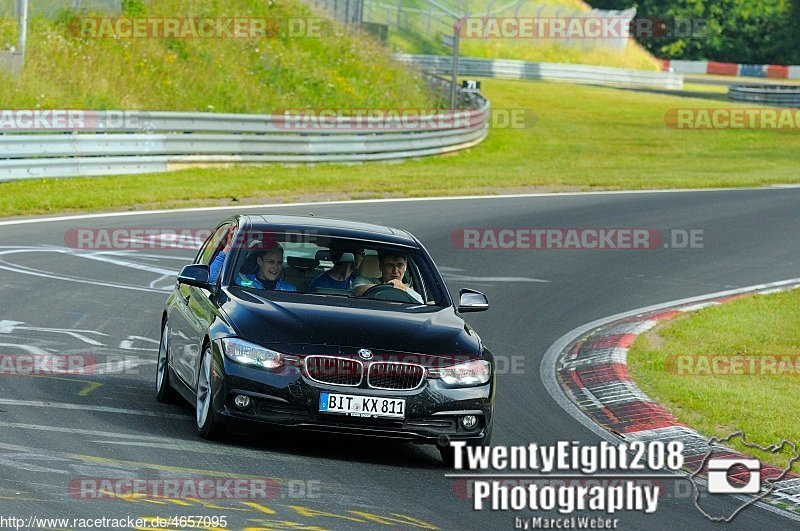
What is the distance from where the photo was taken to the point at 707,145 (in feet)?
Result: 148

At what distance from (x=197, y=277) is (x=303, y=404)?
1567 mm

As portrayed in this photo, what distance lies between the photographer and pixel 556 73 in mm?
76250

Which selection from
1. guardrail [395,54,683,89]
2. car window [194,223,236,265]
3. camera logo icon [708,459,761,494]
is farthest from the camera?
guardrail [395,54,683,89]

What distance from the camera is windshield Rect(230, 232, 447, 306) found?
9.62m

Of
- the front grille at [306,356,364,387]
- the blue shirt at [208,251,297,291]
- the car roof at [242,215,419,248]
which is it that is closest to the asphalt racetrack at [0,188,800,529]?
the front grille at [306,356,364,387]

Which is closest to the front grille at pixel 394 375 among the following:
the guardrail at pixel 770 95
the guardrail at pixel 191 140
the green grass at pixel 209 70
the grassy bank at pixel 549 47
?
the guardrail at pixel 191 140

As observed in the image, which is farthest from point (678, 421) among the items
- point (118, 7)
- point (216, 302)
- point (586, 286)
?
point (118, 7)

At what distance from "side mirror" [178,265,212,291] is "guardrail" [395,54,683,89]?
6172 centimetres

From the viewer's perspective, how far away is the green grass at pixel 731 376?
34.1ft

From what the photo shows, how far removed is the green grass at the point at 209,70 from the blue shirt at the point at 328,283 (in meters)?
19.3

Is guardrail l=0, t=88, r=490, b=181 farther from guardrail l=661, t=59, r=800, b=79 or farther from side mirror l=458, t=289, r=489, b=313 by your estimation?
guardrail l=661, t=59, r=800, b=79

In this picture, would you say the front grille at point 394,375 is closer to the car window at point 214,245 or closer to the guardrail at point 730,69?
the car window at point 214,245

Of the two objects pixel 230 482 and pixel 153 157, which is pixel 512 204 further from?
pixel 230 482

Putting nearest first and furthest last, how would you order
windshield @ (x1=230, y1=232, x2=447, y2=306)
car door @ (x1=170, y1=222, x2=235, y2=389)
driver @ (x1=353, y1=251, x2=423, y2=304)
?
car door @ (x1=170, y1=222, x2=235, y2=389) → windshield @ (x1=230, y1=232, x2=447, y2=306) → driver @ (x1=353, y1=251, x2=423, y2=304)
